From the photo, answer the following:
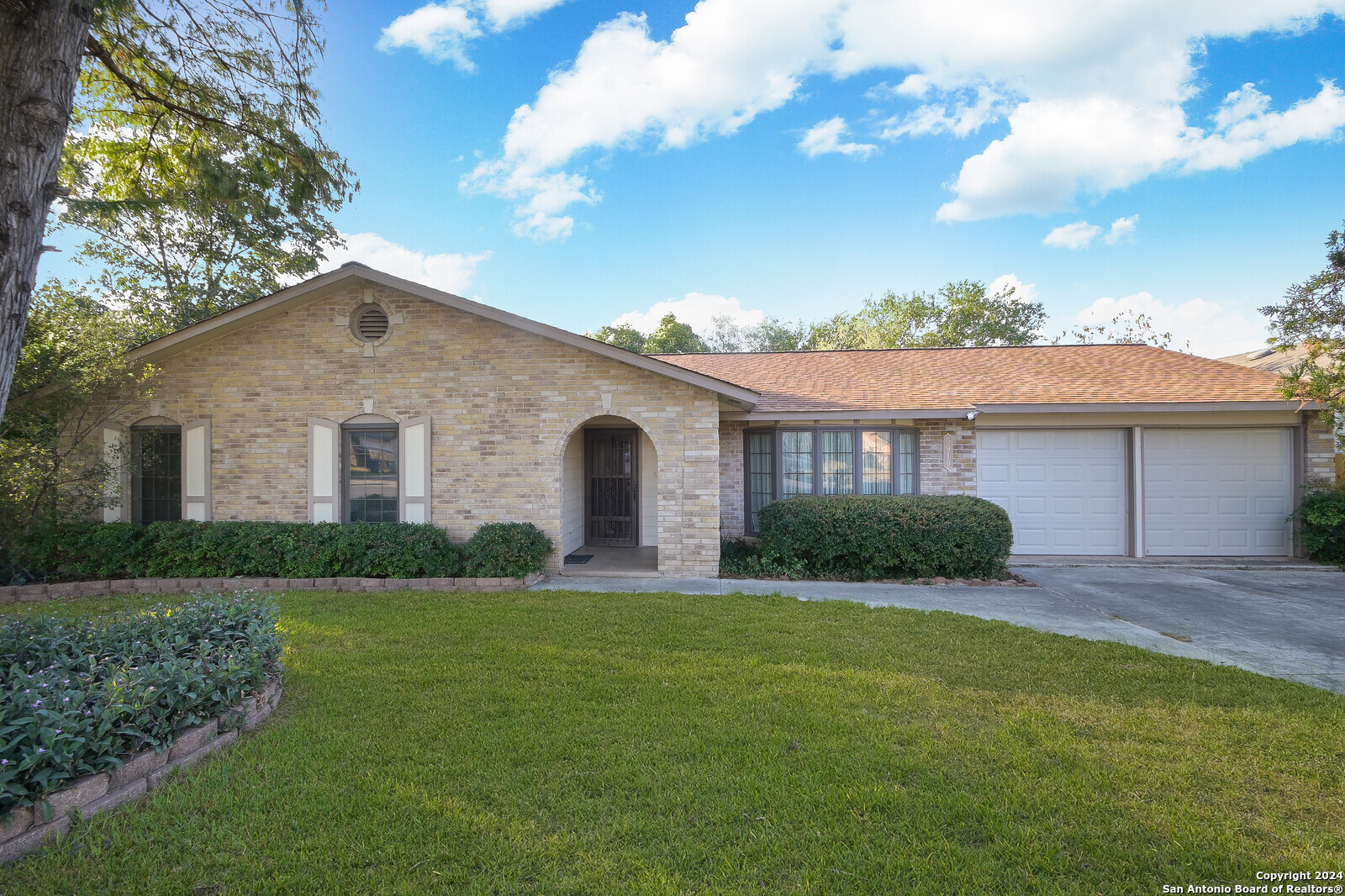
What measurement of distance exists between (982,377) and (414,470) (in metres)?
11.0

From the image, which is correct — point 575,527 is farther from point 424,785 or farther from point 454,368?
point 424,785

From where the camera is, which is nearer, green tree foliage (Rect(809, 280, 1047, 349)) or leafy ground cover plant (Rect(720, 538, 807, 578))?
leafy ground cover plant (Rect(720, 538, 807, 578))

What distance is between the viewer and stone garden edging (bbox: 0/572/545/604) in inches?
318

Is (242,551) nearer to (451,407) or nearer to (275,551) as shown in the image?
(275,551)

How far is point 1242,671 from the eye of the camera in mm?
4938

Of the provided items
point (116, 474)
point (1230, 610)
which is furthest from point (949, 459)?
point (116, 474)

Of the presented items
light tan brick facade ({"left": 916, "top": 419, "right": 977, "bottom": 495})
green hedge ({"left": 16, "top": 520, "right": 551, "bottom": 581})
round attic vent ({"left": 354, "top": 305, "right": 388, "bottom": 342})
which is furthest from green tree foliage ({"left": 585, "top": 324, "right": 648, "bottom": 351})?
green hedge ({"left": 16, "top": 520, "right": 551, "bottom": 581})

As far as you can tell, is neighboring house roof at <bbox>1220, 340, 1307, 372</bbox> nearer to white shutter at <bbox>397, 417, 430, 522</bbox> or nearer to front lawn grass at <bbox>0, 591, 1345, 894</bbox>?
front lawn grass at <bbox>0, 591, 1345, 894</bbox>

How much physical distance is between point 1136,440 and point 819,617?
7.99m

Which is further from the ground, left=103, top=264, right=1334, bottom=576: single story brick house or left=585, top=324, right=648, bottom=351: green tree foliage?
left=585, top=324, right=648, bottom=351: green tree foliage

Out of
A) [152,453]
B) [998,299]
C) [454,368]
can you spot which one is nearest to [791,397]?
[454,368]

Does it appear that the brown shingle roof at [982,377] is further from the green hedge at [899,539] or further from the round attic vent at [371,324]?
the round attic vent at [371,324]

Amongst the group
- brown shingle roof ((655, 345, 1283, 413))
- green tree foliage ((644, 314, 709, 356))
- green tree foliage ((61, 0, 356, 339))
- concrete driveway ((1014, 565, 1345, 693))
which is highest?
green tree foliage ((644, 314, 709, 356))

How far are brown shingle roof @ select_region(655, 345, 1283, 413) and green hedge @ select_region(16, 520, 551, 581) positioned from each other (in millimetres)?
5172
